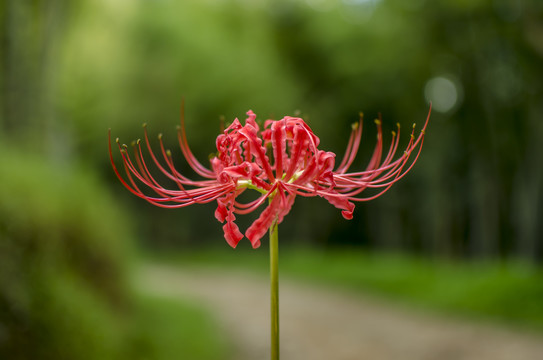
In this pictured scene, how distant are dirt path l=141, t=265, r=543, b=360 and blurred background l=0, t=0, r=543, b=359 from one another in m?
0.71

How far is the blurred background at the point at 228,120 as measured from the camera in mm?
4473

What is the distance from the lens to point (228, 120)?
828 cm

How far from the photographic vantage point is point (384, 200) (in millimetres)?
17812

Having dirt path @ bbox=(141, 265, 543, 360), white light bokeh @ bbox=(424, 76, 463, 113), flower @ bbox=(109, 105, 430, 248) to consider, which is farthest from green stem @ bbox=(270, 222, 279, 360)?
white light bokeh @ bbox=(424, 76, 463, 113)

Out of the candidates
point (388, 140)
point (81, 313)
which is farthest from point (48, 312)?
point (388, 140)

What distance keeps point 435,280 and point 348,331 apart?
11.0 ft

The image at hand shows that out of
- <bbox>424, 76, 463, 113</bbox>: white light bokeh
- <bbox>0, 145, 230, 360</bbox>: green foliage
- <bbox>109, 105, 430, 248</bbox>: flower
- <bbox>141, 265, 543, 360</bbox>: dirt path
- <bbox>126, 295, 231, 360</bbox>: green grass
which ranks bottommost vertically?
<bbox>141, 265, 543, 360</bbox>: dirt path

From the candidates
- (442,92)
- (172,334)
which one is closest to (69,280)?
(172,334)

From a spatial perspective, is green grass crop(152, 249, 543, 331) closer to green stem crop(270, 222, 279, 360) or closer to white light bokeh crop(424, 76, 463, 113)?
white light bokeh crop(424, 76, 463, 113)

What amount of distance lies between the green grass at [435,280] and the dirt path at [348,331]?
0.56 m

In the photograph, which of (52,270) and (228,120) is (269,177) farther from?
(228,120)

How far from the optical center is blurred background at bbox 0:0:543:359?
14.7 ft

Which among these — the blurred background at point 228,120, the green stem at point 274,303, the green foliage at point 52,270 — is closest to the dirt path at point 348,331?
the blurred background at point 228,120

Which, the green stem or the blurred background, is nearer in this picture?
the green stem
